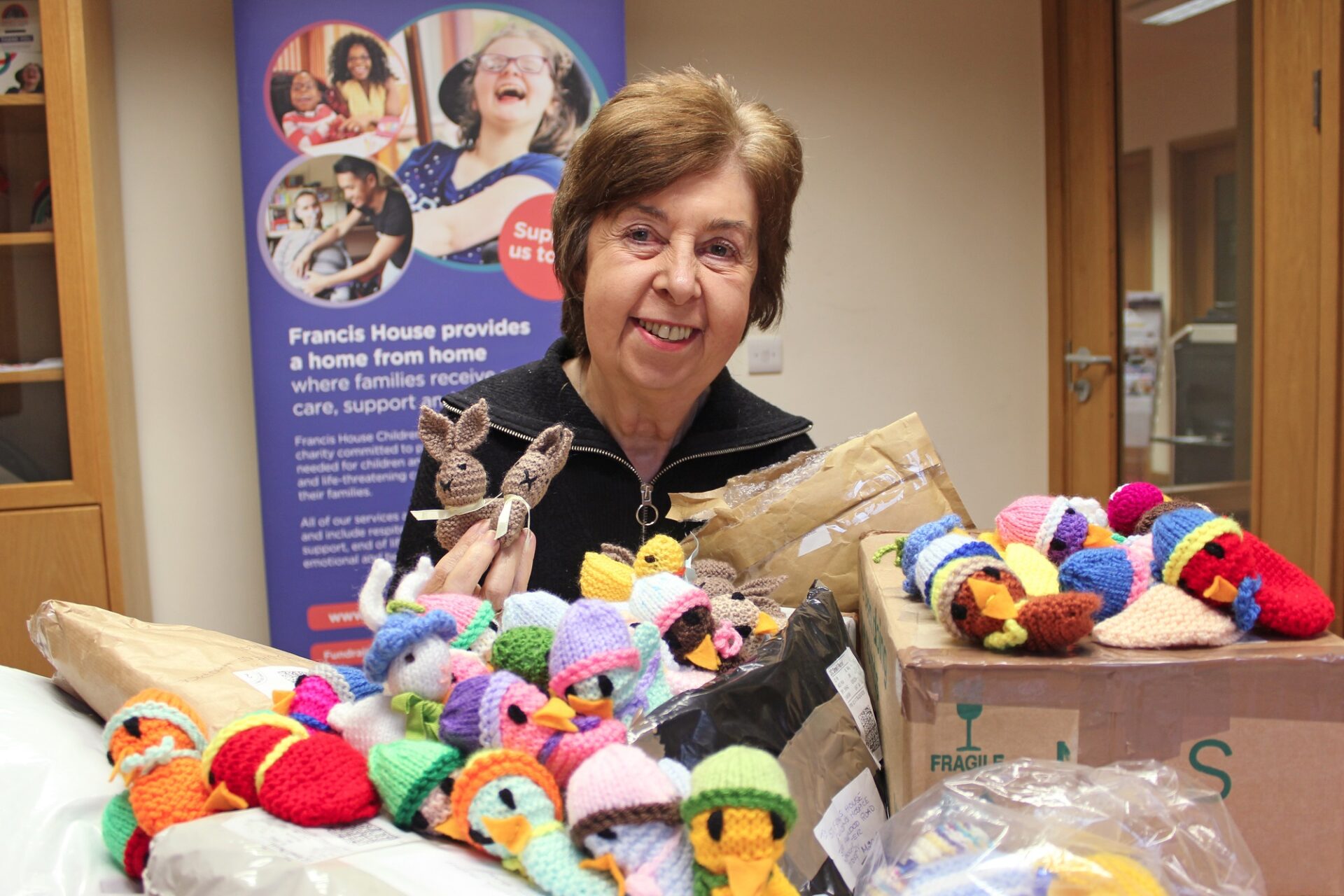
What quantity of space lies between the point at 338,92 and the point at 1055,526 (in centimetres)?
238

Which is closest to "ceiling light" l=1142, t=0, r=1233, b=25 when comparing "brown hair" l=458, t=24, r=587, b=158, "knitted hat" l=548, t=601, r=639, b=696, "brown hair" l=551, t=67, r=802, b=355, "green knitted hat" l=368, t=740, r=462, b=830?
"brown hair" l=458, t=24, r=587, b=158

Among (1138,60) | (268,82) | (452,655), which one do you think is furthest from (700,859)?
(1138,60)

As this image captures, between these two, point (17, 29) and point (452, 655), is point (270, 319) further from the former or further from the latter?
point (452, 655)

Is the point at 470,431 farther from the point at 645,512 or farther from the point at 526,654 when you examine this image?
the point at 645,512

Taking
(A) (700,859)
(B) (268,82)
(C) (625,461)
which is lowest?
(A) (700,859)

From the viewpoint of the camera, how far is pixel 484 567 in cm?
89

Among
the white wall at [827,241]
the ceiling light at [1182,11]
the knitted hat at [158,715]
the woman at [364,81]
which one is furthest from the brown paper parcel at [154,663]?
the ceiling light at [1182,11]

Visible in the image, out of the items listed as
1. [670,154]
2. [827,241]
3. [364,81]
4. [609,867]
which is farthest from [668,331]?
[827,241]

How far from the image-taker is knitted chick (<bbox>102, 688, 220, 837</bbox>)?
0.56 metres

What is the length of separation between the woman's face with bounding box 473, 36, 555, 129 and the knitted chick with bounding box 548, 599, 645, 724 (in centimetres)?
229

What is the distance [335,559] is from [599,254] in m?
1.75

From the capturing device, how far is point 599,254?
1.22 meters

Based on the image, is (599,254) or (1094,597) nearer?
(1094,597)

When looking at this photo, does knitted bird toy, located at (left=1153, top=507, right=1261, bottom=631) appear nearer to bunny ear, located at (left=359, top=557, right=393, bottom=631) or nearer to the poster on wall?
bunny ear, located at (left=359, top=557, right=393, bottom=631)
